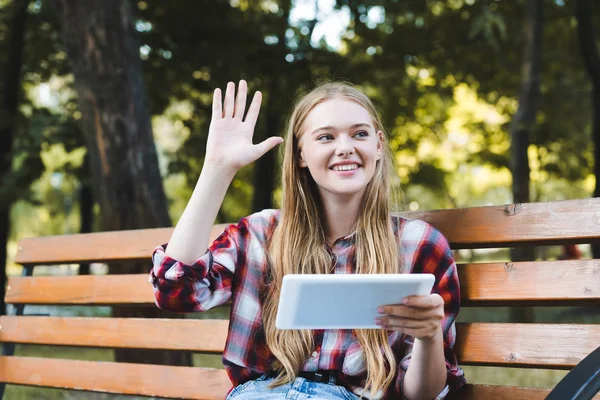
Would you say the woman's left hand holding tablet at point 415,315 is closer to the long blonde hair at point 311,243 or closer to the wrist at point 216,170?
the long blonde hair at point 311,243

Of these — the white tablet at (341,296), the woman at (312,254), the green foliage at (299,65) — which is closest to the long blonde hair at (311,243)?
the woman at (312,254)

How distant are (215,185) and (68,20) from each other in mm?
3811

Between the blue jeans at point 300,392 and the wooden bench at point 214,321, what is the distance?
1.53 feet

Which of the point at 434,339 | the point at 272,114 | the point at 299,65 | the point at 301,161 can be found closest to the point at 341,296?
the point at 434,339

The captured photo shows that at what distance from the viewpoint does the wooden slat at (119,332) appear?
10.8ft

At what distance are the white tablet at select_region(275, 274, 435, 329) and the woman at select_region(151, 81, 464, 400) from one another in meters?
0.29

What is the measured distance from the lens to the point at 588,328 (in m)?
2.47

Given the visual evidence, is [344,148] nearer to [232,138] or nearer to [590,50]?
[232,138]

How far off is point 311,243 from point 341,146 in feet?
1.21

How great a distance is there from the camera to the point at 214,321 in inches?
129

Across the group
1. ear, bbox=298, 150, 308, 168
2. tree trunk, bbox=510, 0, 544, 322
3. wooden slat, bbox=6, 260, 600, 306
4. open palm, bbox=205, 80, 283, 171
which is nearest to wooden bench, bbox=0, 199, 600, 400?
wooden slat, bbox=6, 260, 600, 306

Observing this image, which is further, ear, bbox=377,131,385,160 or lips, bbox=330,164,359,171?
ear, bbox=377,131,385,160

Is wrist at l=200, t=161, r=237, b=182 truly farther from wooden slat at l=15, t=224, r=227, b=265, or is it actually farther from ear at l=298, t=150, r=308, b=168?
wooden slat at l=15, t=224, r=227, b=265

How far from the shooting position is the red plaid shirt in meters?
2.57
